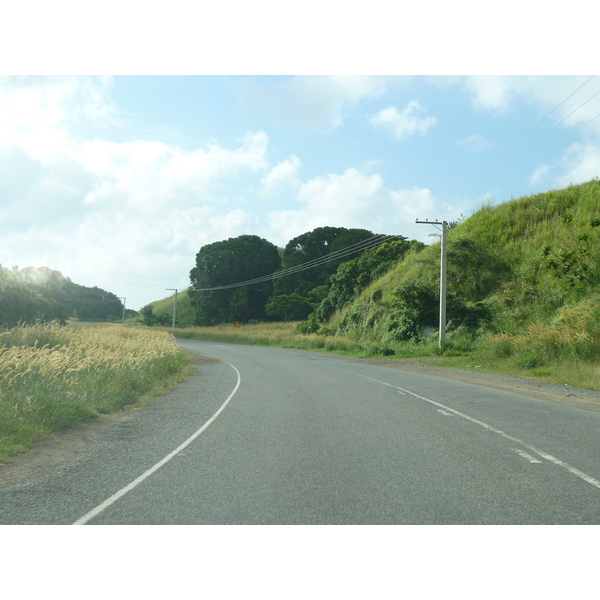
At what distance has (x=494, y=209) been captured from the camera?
43938 mm

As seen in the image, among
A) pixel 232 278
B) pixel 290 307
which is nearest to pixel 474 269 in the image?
pixel 290 307

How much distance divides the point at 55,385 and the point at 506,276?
31663 mm

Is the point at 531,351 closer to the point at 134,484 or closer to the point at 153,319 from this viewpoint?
the point at 134,484

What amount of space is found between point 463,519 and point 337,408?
7.37m

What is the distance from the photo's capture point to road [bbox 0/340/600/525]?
17.2 feet

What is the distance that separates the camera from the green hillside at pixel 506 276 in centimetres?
2875

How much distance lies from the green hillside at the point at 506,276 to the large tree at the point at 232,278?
3835cm

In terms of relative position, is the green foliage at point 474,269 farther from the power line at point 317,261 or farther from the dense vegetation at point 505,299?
the power line at point 317,261

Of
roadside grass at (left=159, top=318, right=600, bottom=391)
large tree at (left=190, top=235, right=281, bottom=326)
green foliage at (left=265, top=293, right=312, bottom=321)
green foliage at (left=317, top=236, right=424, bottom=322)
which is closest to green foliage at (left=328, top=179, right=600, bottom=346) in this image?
roadside grass at (left=159, top=318, right=600, bottom=391)

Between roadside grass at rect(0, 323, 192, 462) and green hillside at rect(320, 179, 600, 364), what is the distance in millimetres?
16788

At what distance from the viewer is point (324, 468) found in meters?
6.92

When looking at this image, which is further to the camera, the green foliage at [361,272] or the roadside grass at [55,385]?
the green foliage at [361,272]

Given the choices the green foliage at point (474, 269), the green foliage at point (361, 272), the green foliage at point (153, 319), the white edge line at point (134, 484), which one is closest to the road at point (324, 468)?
the white edge line at point (134, 484)

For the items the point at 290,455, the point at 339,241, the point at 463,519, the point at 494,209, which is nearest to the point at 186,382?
Result: the point at 290,455
